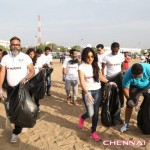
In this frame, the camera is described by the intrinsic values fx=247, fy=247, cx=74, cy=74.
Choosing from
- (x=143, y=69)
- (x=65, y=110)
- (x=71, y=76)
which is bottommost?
(x=65, y=110)

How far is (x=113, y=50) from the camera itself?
20.4 ft

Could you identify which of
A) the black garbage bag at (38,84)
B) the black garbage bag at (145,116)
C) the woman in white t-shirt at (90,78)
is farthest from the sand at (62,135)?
the black garbage bag at (38,84)

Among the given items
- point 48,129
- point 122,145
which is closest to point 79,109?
point 48,129

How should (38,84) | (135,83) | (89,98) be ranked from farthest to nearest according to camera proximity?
(38,84)
(135,83)
(89,98)

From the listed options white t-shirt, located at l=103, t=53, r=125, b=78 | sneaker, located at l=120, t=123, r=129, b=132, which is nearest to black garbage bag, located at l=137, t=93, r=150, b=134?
sneaker, located at l=120, t=123, r=129, b=132

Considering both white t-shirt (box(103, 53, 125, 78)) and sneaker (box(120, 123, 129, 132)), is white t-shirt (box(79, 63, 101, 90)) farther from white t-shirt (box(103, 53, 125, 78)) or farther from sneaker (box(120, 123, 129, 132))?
white t-shirt (box(103, 53, 125, 78))

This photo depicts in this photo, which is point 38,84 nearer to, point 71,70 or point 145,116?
point 71,70

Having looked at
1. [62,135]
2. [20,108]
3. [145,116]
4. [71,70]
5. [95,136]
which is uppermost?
[71,70]

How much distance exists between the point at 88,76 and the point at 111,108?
92 cm

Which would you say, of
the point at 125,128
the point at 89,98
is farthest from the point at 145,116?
the point at 89,98

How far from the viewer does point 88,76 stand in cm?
461

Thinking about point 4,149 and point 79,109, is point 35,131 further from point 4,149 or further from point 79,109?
point 79,109

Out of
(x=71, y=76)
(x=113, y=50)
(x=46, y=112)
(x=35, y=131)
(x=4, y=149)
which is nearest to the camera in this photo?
(x=4, y=149)

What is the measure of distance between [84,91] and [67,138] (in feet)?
3.60
